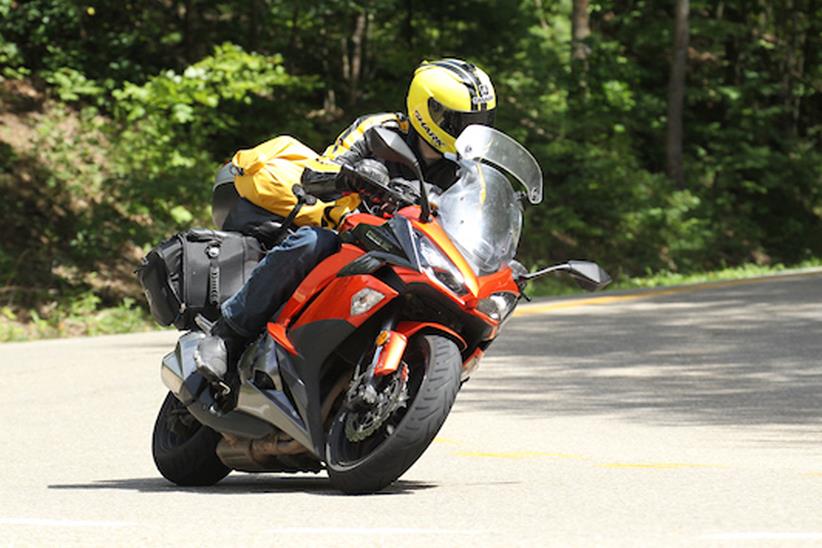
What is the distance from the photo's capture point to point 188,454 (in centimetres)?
739

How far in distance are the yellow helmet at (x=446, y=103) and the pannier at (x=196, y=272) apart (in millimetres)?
1108

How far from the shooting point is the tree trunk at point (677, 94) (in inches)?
1423

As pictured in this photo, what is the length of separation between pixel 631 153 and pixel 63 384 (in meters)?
23.5

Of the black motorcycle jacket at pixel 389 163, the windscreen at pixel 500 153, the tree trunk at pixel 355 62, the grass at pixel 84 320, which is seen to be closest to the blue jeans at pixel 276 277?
the black motorcycle jacket at pixel 389 163

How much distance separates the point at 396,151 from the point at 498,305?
28.1 inches

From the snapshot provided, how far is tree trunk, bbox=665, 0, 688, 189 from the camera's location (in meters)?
36.2

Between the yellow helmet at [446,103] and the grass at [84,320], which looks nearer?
the yellow helmet at [446,103]

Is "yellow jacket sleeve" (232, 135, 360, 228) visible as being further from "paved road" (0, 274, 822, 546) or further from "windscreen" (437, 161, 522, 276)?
"paved road" (0, 274, 822, 546)

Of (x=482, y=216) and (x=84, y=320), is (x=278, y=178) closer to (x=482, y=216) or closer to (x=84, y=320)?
(x=482, y=216)

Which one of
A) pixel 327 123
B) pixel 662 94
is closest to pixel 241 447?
pixel 327 123

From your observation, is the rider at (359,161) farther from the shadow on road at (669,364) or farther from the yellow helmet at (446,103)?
the shadow on road at (669,364)

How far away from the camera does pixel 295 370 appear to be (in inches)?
261

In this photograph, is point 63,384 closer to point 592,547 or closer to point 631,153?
point 592,547

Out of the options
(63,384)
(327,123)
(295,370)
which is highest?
(295,370)
